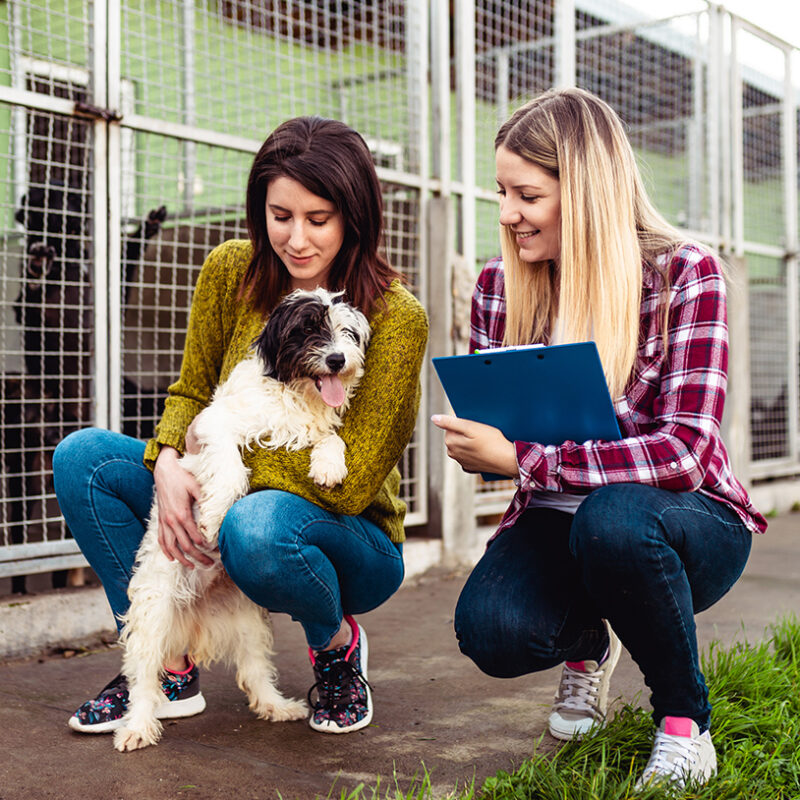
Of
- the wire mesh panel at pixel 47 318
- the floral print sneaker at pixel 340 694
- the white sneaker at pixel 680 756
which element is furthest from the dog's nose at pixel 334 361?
the wire mesh panel at pixel 47 318

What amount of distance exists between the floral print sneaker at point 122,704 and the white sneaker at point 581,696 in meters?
0.99

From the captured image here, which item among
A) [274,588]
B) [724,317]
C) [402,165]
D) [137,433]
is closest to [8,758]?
[274,588]

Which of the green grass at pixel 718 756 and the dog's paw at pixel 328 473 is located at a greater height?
the dog's paw at pixel 328 473

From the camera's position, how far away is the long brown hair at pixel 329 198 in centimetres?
254

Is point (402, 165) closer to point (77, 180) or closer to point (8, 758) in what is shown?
point (77, 180)

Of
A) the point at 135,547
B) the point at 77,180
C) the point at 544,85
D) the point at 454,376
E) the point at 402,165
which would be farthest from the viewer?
the point at 544,85

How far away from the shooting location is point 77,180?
12.7 ft

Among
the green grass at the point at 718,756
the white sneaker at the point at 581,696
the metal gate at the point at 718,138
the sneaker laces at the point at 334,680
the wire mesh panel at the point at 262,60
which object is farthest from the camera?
the metal gate at the point at 718,138

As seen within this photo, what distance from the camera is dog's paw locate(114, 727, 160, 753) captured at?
244 centimetres

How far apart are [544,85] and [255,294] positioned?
4.14 m

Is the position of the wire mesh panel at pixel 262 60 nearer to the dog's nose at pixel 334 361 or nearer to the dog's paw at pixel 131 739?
the dog's nose at pixel 334 361

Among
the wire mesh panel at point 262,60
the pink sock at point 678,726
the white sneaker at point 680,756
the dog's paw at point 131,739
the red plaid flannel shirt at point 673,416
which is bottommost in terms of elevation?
the dog's paw at point 131,739

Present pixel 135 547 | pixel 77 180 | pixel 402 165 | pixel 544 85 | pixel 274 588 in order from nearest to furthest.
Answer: pixel 274 588 < pixel 135 547 < pixel 77 180 < pixel 402 165 < pixel 544 85

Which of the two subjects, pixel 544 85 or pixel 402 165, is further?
pixel 544 85
